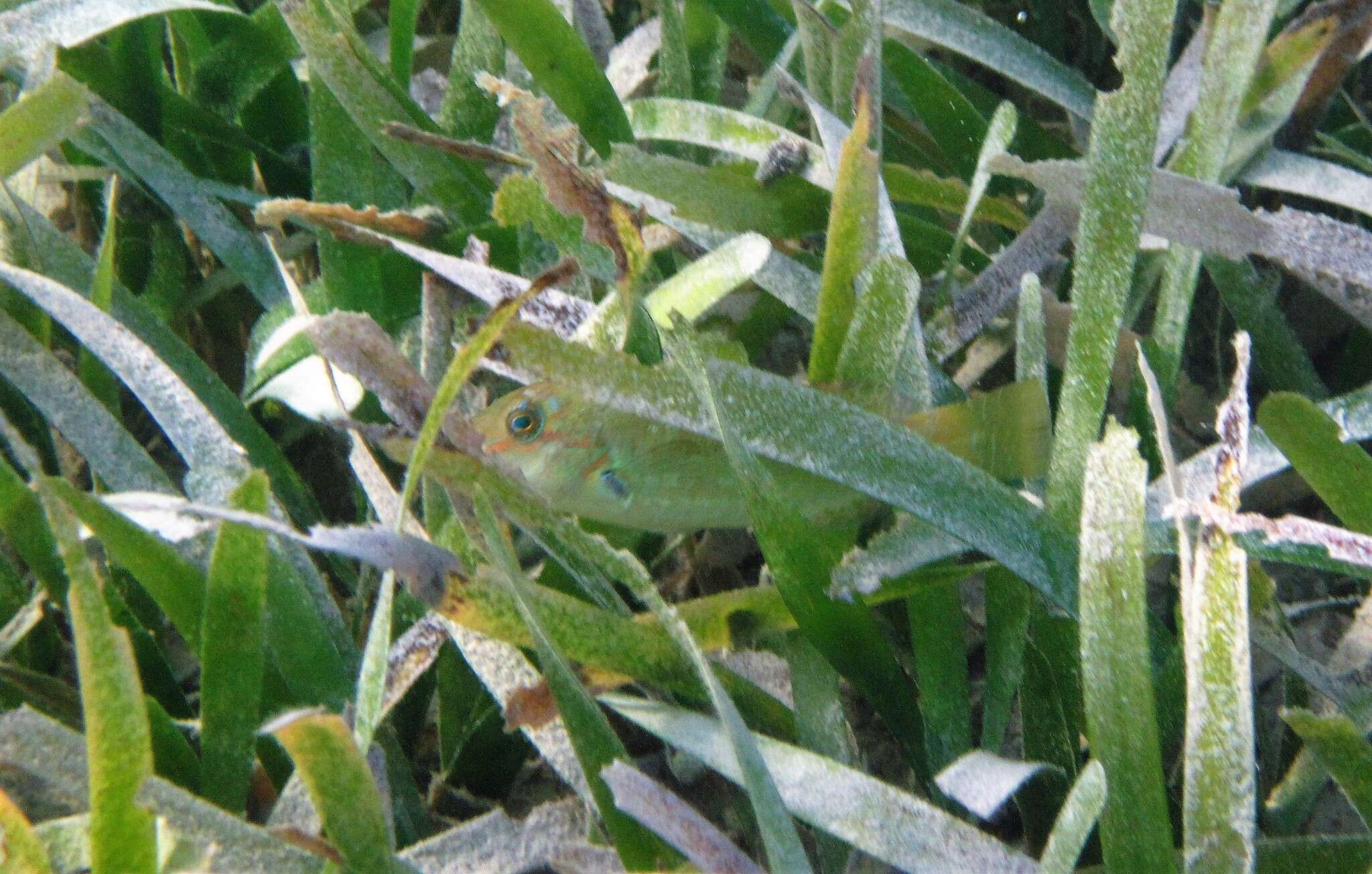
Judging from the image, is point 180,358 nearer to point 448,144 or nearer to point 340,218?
point 340,218

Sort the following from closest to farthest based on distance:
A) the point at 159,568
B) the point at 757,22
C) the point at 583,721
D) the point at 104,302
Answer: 1. the point at 583,721
2. the point at 159,568
3. the point at 104,302
4. the point at 757,22

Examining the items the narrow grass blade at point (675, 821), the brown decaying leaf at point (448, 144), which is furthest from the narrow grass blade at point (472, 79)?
the narrow grass blade at point (675, 821)

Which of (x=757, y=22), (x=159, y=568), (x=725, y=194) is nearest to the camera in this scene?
(x=159, y=568)

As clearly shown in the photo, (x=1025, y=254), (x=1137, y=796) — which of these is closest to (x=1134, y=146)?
(x=1025, y=254)

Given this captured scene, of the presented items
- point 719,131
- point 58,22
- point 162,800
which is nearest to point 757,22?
point 719,131

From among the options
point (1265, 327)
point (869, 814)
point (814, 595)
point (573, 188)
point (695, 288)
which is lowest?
point (869, 814)

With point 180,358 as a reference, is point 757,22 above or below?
above

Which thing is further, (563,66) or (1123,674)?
(563,66)
